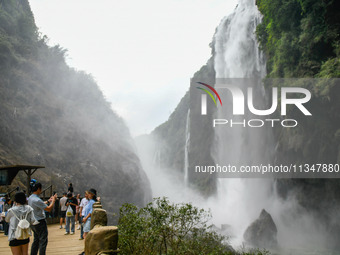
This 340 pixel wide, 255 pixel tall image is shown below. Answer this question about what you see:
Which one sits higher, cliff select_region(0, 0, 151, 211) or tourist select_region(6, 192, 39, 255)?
cliff select_region(0, 0, 151, 211)

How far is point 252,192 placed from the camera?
2811cm

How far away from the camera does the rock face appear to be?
18.3 m

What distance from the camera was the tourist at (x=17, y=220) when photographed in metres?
5.16

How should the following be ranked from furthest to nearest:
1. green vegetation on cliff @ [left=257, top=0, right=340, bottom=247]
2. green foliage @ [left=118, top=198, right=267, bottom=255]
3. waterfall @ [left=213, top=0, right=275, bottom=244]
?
1. waterfall @ [left=213, top=0, right=275, bottom=244]
2. green vegetation on cliff @ [left=257, top=0, right=340, bottom=247]
3. green foliage @ [left=118, top=198, right=267, bottom=255]

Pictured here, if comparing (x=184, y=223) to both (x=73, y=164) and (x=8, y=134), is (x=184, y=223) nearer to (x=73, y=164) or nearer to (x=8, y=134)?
(x=8, y=134)

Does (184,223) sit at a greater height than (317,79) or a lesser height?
lesser

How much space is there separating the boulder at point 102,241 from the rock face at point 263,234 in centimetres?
1570

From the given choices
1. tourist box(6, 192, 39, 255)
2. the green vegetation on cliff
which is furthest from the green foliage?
the green vegetation on cliff

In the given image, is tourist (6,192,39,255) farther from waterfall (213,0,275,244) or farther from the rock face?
waterfall (213,0,275,244)

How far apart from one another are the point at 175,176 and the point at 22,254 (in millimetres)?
53794

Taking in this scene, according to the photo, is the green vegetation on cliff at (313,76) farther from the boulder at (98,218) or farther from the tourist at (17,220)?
the tourist at (17,220)

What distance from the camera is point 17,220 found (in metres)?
5.21

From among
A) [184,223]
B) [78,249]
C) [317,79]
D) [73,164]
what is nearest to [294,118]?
[317,79]

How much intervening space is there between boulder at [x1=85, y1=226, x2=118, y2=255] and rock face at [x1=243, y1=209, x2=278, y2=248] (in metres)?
15.7
